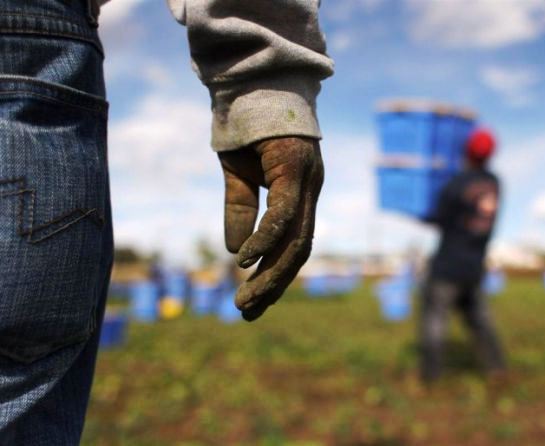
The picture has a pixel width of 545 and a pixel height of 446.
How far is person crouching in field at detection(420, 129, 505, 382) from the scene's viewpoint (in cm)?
432

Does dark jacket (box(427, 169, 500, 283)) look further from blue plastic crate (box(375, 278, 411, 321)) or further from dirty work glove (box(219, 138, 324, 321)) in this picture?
blue plastic crate (box(375, 278, 411, 321))

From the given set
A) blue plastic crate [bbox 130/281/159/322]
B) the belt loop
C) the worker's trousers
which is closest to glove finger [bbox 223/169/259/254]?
the belt loop

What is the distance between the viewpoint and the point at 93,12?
1106mm

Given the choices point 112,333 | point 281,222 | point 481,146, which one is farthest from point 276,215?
point 112,333

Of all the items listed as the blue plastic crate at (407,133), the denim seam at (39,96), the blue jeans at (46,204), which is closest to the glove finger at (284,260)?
the blue jeans at (46,204)

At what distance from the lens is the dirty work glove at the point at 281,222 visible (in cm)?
105

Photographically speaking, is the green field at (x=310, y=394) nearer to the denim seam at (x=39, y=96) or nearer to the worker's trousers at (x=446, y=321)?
the worker's trousers at (x=446, y=321)

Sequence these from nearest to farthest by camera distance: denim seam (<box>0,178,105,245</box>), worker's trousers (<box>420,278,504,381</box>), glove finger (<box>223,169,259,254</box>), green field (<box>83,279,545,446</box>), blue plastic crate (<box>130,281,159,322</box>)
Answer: denim seam (<box>0,178,105,245</box>)
glove finger (<box>223,169,259,254</box>)
green field (<box>83,279,545,446</box>)
worker's trousers (<box>420,278,504,381</box>)
blue plastic crate (<box>130,281,159,322</box>)

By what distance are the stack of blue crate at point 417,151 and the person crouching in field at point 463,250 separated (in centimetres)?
63

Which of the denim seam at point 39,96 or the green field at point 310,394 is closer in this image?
the denim seam at point 39,96

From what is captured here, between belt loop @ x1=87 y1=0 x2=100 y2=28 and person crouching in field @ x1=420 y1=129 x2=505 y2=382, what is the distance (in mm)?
3581

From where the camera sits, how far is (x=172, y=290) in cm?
1157

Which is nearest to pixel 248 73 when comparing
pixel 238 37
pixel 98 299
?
pixel 238 37

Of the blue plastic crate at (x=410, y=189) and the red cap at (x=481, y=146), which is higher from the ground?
the red cap at (x=481, y=146)
